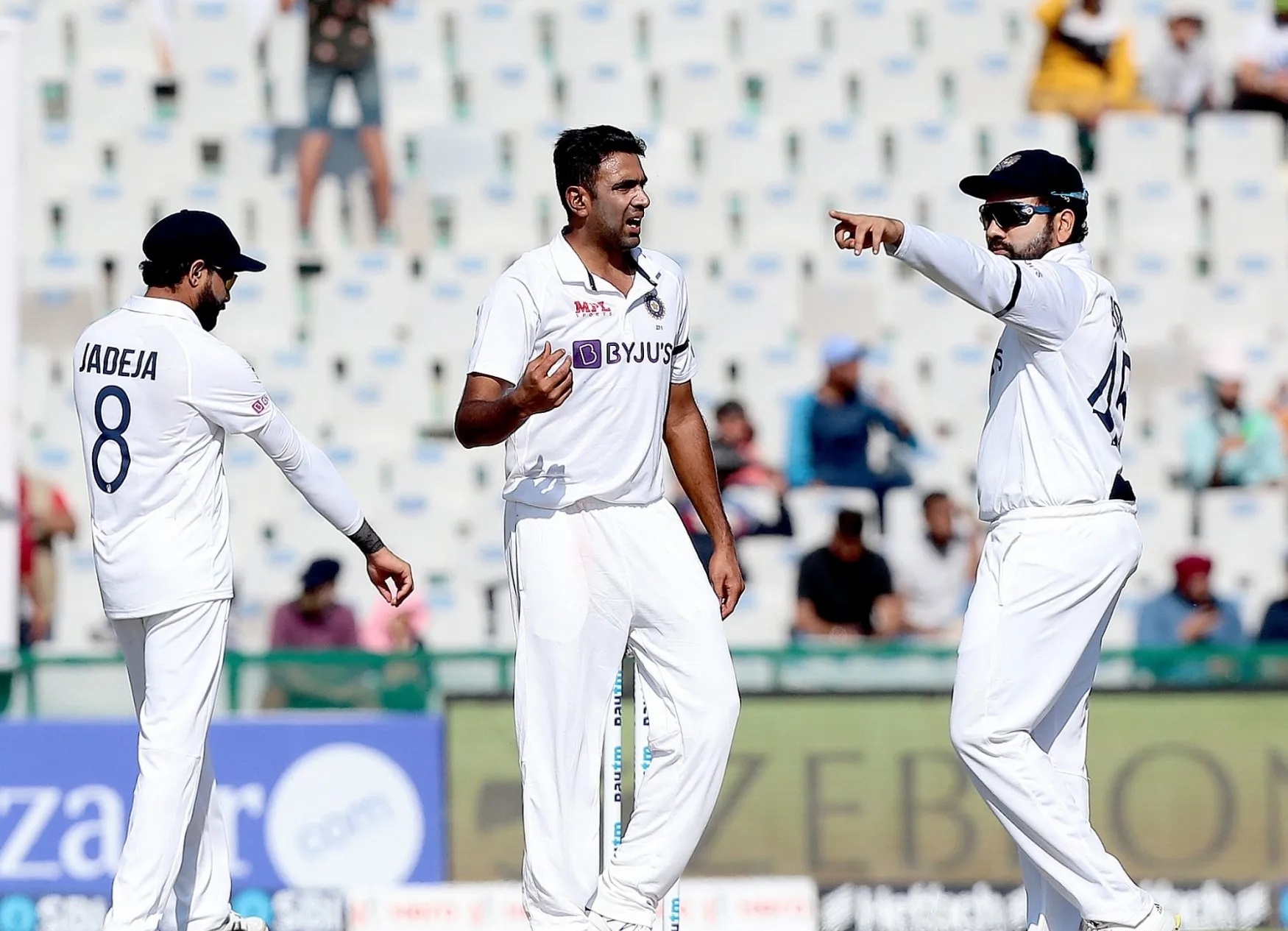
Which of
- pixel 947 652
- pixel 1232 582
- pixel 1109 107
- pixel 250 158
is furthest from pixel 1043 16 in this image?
pixel 947 652

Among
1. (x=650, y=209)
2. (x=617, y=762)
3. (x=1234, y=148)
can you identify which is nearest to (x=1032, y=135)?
(x=1234, y=148)

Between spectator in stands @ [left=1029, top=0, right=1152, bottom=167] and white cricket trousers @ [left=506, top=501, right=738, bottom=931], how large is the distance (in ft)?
31.8

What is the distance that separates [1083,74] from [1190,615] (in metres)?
5.87

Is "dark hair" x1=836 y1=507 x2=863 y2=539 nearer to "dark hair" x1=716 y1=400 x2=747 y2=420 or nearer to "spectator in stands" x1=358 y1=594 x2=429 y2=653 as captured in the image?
"dark hair" x1=716 y1=400 x2=747 y2=420

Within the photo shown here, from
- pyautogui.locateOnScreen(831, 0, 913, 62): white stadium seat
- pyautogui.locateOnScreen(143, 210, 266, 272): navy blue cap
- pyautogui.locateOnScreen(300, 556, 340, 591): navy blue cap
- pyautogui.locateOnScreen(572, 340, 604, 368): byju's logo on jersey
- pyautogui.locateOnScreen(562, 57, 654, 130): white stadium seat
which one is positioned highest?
pyautogui.locateOnScreen(831, 0, 913, 62): white stadium seat

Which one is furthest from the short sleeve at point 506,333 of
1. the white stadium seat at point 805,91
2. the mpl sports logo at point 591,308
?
the white stadium seat at point 805,91

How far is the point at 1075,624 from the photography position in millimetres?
5734

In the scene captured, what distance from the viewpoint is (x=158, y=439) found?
19.1ft

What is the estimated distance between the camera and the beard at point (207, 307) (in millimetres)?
5969

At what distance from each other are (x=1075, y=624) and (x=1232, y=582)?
21.7ft

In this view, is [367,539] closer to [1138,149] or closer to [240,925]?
[240,925]

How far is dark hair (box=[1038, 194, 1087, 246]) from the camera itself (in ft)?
19.0

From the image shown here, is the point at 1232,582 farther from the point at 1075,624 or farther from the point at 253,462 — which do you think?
the point at 1075,624

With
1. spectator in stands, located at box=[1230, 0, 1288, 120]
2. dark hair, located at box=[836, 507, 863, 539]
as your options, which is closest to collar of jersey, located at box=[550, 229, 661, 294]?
dark hair, located at box=[836, 507, 863, 539]
